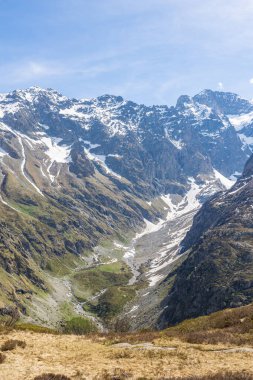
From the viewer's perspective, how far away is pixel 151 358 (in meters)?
32.3

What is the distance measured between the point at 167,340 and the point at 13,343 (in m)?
14.4

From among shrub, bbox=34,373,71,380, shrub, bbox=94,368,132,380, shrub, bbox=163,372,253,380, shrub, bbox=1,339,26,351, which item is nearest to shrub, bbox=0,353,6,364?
shrub, bbox=1,339,26,351

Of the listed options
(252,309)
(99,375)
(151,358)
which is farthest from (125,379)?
(252,309)

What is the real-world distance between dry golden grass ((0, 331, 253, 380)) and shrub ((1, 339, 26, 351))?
0.37m

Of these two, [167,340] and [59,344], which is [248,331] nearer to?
[167,340]

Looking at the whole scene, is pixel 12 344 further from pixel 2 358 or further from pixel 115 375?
pixel 115 375

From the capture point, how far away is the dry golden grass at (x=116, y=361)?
28750 millimetres

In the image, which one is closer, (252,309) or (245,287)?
(252,309)

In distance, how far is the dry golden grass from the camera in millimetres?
28750

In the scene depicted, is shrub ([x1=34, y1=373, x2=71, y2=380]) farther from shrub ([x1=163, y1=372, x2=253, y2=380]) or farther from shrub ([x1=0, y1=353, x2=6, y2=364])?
shrub ([x1=163, y1=372, x2=253, y2=380])

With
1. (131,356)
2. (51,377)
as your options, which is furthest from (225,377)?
(51,377)

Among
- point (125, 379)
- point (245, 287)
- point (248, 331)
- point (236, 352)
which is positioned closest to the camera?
point (125, 379)

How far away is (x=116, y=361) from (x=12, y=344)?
9767mm

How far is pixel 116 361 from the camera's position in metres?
32.0
